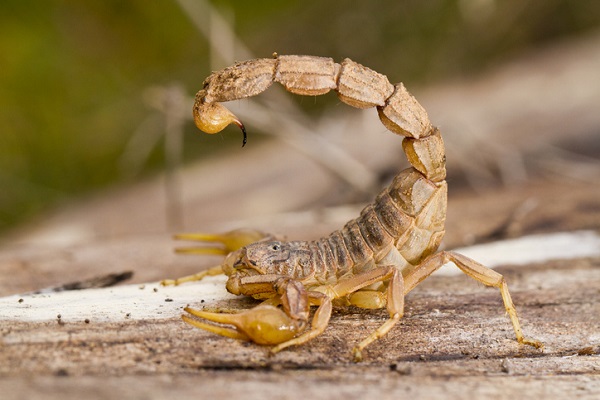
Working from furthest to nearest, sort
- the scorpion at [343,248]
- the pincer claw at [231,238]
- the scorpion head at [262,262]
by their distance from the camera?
1. the pincer claw at [231,238]
2. the scorpion head at [262,262]
3. the scorpion at [343,248]

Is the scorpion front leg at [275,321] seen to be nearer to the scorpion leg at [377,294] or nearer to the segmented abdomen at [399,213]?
the scorpion leg at [377,294]

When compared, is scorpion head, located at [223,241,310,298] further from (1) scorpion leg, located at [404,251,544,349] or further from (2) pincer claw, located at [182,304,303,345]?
(1) scorpion leg, located at [404,251,544,349]

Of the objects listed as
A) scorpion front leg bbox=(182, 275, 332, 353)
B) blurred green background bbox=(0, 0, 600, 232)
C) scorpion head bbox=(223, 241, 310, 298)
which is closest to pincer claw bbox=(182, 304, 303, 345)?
scorpion front leg bbox=(182, 275, 332, 353)

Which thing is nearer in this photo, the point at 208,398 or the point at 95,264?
the point at 208,398

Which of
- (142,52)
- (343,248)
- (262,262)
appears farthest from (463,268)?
(142,52)

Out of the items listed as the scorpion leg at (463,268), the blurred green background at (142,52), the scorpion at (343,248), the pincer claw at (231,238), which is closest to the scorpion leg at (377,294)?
the scorpion at (343,248)

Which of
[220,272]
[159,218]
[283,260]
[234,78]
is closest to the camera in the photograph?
[234,78]

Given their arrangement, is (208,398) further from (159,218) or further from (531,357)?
(159,218)

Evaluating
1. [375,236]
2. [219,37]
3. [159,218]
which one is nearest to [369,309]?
[375,236]
